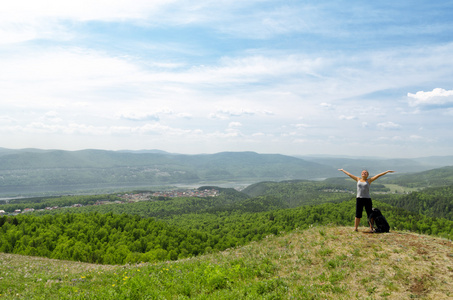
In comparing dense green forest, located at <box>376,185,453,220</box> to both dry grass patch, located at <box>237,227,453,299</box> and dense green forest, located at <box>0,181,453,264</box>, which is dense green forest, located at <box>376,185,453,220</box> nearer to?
dense green forest, located at <box>0,181,453,264</box>

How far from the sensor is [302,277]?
12.6 m

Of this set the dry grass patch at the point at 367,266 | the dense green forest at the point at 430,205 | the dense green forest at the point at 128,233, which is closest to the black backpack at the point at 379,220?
the dry grass patch at the point at 367,266

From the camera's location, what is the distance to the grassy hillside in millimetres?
10562

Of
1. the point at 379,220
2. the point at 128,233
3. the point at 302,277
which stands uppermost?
the point at 379,220

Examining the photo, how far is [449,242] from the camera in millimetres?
15234

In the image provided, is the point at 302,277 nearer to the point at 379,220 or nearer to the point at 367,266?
the point at 367,266

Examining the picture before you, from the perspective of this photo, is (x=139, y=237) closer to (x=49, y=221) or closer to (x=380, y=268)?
(x=49, y=221)

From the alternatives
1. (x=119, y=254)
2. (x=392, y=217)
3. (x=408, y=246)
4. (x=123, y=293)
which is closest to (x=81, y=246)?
(x=119, y=254)

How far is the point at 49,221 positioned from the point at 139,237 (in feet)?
94.4

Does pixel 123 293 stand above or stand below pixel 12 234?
above

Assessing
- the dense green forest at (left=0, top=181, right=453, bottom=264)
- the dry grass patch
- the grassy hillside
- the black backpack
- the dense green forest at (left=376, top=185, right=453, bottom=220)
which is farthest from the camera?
the dense green forest at (left=376, top=185, right=453, bottom=220)

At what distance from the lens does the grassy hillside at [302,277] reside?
10.6 meters

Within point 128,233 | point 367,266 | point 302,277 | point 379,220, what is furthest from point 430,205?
point 302,277

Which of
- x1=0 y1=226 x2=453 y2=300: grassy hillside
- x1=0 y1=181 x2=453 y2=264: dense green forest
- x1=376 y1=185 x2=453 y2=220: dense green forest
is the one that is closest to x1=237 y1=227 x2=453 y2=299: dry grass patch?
x1=0 y1=226 x2=453 y2=300: grassy hillside
